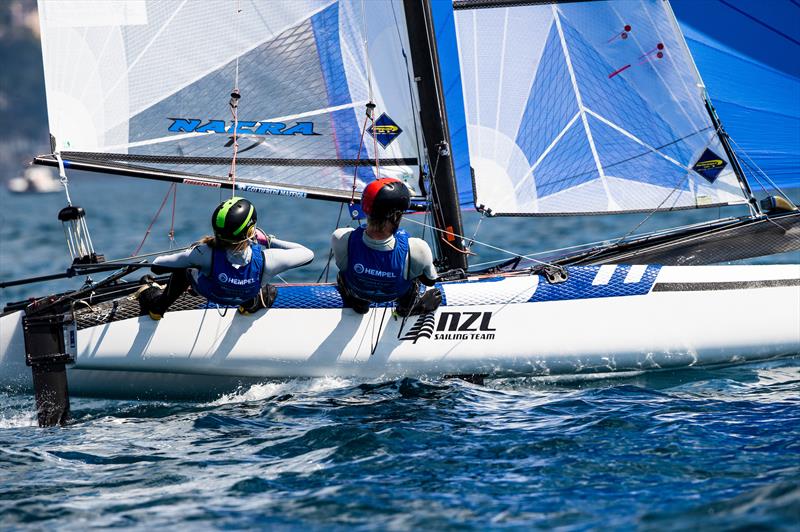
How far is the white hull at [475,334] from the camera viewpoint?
6.27 meters

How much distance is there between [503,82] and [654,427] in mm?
3076

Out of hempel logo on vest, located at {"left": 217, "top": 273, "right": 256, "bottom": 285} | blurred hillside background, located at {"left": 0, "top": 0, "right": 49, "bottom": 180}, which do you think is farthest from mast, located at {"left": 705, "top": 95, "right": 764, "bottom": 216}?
blurred hillside background, located at {"left": 0, "top": 0, "right": 49, "bottom": 180}

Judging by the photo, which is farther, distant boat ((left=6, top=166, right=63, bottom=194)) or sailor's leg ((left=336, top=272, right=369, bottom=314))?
distant boat ((left=6, top=166, right=63, bottom=194))

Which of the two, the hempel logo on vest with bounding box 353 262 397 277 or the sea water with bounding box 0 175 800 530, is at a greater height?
the hempel logo on vest with bounding box 353 262 397 277

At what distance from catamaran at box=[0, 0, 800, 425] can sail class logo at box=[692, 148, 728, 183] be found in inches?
0.6


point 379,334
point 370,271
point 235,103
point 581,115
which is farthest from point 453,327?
point 235,103

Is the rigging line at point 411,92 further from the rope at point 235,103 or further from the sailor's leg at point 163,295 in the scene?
the sailor's leg at point 163,295

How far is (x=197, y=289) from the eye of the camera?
6.00 m

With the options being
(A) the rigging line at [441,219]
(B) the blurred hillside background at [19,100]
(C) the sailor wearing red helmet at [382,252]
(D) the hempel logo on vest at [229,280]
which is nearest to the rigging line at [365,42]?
(A) the rigging line at [441,219]

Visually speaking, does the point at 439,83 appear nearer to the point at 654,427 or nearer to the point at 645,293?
the point at 645,293

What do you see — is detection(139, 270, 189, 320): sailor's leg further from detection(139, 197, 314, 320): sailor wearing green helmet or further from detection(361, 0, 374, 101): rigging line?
detection(361, 0, 374, 101): rigging line

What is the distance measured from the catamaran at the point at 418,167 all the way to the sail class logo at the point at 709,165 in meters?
0.02

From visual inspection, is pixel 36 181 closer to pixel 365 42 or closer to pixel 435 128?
pixel 365 42

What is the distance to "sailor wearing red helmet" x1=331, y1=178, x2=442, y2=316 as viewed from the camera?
223 inches
